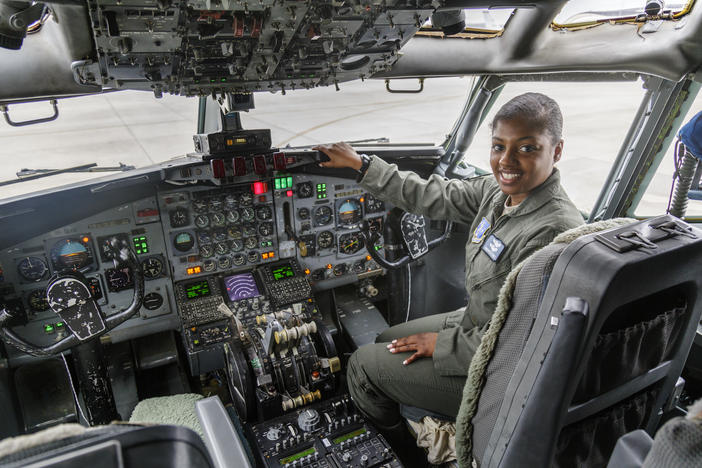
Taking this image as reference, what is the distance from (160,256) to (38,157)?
1965 millimetres

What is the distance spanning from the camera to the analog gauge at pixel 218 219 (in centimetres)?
274

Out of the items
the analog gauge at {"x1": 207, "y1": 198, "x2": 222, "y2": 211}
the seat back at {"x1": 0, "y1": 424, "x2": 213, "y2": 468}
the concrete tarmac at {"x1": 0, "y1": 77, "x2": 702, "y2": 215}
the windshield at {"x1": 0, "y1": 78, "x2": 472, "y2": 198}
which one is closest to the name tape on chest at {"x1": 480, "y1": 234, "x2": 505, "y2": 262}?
the concrete tarmac at {"x1": 0, "y1": 77, "x2": 702, "y2": 215}

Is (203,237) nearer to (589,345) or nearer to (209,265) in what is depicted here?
(209,265)

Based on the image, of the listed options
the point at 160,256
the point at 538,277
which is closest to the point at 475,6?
the point at 538,277

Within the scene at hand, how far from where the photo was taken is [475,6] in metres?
1.78

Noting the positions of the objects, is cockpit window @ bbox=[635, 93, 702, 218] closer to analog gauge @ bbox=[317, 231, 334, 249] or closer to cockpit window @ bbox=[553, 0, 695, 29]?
cockpit window @ bbox=[553, 0, 695, 29]

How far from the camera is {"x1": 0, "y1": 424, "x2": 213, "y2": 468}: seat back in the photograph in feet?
1.87

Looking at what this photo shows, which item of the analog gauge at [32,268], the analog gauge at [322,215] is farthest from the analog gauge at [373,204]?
the analog gauge at [32,268]

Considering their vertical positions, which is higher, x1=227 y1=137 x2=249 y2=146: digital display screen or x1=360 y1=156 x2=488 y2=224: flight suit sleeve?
x1=227 y1=137 x2=249 y2=146: digital display screen

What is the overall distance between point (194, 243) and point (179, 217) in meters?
0.18

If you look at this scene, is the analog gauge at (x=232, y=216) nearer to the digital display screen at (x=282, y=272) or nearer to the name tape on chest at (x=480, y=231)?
the digital display screen at (x=282, y=272)

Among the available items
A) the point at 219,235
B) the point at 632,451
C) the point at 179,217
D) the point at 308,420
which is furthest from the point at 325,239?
the point at 632,451

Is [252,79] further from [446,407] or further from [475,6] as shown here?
[446,407]

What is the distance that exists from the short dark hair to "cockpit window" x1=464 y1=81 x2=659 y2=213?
2.65ft
